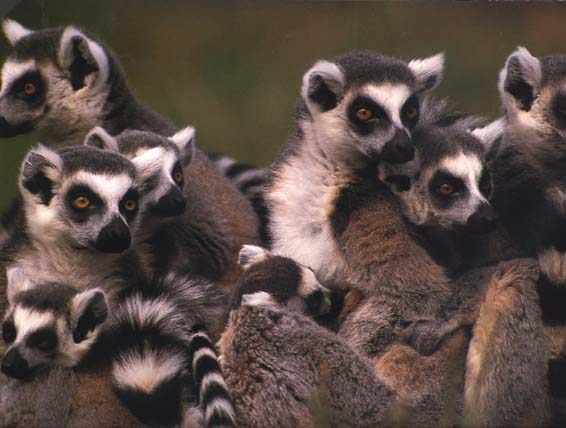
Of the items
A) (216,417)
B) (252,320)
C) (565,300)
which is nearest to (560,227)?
(565,300)

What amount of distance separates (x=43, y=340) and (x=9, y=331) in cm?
14

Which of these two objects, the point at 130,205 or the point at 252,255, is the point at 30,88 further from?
the point at 252,255

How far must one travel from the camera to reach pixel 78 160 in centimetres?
476

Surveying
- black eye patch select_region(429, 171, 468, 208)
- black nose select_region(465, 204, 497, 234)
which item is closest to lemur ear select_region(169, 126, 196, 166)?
black eye patch select_region(429, 171, 468, 208)

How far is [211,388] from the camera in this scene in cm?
409

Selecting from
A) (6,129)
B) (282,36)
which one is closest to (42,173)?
(6,129)

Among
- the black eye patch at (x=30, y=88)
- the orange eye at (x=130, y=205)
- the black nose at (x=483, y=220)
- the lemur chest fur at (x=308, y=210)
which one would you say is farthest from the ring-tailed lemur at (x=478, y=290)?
the black eye patch at (x=30, y=88)

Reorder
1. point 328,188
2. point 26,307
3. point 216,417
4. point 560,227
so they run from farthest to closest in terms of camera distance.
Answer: point 328,188
point 560,227
point 26,307
point 216,417

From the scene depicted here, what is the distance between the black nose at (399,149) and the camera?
185 inches

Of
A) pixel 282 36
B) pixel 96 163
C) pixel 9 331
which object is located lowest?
pixel 282 36

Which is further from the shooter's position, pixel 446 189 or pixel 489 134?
pixel 489 134

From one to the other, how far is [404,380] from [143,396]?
3.40 feet

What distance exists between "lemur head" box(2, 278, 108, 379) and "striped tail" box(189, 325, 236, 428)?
0.44 metres

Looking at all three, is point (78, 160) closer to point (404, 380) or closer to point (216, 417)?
point (216, 417)
